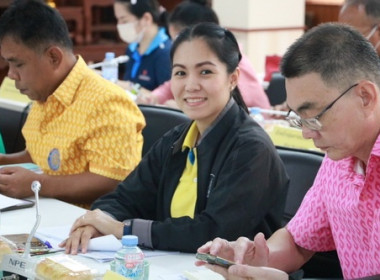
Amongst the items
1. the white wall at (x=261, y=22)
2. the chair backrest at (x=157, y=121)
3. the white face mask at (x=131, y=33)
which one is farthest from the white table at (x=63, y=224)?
the white wall at (x=261, y=22)

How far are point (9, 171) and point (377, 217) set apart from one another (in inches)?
55.4

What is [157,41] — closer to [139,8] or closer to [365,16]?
[139,8]

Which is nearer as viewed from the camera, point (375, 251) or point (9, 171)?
point (375, 251)

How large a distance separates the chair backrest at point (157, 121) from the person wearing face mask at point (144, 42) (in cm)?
188

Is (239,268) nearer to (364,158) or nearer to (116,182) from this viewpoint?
(364,158)

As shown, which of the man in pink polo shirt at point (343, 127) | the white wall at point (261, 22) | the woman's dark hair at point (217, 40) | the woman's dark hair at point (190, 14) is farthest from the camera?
the white wall at point (261, 22)

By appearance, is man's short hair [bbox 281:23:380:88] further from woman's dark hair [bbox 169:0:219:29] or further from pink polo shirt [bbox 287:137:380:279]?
woman's dark hair [bbox 169:0:219:29]

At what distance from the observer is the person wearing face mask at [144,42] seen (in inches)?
209

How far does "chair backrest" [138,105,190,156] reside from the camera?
3277mm

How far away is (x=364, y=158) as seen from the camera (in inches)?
73.5

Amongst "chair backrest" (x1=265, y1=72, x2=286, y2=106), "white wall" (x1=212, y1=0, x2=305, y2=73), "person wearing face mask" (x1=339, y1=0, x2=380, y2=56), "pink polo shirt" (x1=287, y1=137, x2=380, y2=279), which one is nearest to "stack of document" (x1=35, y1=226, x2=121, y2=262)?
"pink polo shirt" (x1=287, y1=137, x2=380, y2=279)

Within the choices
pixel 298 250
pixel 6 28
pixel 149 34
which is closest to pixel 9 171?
pixel 6 28

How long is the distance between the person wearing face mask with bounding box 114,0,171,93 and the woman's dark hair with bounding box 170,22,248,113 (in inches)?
109

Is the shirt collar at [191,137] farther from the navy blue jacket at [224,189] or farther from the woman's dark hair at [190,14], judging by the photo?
the woman's dark hair at [190,14]
